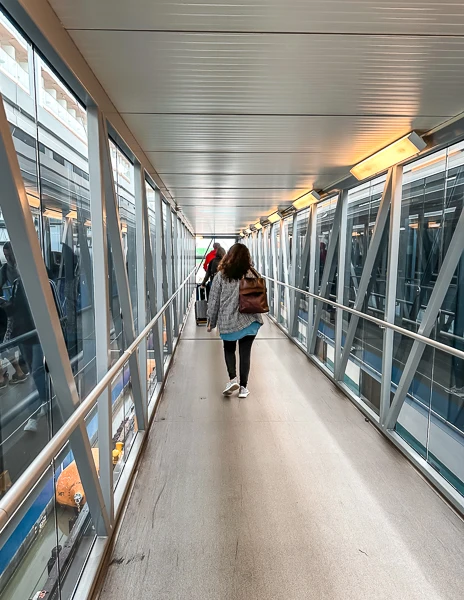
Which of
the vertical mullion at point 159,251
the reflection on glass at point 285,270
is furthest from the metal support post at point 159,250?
the reflection on glass at point 285,270

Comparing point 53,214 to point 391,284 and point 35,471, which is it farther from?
point 391,284

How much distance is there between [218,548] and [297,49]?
7.34ft

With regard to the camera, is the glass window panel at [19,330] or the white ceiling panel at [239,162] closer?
the glass window panel at [19,330]

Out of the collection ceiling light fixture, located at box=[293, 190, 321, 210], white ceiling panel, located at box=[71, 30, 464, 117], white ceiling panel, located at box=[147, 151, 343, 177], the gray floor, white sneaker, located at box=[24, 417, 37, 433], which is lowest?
the gray floor

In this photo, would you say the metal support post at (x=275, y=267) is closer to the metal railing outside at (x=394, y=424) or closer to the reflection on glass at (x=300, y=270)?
the reflection on glass at (x=300, y=270)

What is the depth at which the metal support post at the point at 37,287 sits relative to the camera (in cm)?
118

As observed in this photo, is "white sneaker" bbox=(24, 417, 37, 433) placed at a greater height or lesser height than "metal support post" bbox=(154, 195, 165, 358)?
lesser

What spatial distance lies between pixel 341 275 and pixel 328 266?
0.60 m

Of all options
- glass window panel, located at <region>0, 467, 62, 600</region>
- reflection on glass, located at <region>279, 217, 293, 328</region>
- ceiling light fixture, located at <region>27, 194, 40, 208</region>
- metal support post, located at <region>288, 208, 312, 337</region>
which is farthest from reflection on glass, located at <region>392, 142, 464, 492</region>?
reflection on glass, located at <region>279, 217, 293, 328</region>

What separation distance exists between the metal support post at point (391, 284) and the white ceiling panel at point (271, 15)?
2038 millimetres

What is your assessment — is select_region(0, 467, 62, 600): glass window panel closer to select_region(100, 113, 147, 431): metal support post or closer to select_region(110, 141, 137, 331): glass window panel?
select_region(100, 113, 147, 431): metal support post

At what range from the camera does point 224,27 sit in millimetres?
1535

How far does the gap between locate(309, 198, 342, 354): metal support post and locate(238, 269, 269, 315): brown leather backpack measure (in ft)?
5.51

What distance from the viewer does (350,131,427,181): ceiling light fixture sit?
282cm
